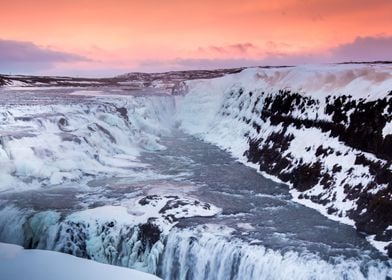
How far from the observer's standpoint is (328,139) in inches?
964

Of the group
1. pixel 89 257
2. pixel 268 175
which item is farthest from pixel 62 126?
pixel 89 257

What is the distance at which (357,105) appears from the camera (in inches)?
951

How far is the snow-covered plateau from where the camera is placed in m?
16.4

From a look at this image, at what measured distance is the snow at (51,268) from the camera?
16156 millimetres

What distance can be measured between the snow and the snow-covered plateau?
354mm

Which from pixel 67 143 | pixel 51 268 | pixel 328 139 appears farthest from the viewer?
pixel 67 143

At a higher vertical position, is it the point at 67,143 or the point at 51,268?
the point at 67,143

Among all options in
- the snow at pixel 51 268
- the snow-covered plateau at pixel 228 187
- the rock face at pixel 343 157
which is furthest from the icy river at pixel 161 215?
the rock face at pixel 343 157

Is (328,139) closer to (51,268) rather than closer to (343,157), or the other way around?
(343,157)

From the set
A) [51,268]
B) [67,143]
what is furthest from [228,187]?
[67,143]

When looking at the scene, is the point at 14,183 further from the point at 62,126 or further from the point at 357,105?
the point at 357,105

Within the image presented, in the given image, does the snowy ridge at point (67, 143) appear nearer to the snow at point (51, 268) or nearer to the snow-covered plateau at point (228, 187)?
the snow-covered plateau at point (228, 187)

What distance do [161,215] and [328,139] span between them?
9473 mm

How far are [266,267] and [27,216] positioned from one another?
918 cm
